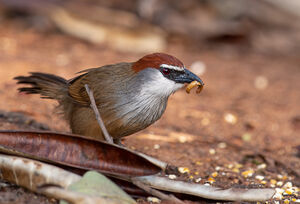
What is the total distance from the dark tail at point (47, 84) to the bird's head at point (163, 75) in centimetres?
106

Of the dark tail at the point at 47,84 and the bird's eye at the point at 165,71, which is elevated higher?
the bird's eye at the point at 165,71

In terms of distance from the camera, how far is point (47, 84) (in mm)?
4844

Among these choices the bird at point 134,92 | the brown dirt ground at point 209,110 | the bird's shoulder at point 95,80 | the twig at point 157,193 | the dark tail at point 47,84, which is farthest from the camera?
the dark tail at point 47,84

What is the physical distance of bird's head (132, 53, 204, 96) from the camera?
4.09 meters

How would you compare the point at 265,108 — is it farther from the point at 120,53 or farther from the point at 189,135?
the point at 120,53

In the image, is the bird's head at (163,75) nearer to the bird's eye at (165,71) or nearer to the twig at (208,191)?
the bird's eye at (165,71)

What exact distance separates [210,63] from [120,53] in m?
1.93

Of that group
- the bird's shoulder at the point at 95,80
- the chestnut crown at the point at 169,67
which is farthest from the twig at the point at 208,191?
the bird's shoulder at the point at 95,80

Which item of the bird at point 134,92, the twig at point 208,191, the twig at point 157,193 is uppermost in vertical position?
the bird at point 134,92

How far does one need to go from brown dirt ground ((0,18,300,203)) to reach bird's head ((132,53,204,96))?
0.82m

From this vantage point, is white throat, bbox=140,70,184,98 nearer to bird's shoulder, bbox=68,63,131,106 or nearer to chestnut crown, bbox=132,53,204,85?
chestnut crown, bbox=132,53,204,85

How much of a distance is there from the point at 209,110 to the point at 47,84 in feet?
9.64

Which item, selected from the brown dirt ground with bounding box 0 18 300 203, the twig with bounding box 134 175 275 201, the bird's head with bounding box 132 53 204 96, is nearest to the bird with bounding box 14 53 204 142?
the bird's head with bounding box 132 53 204 96

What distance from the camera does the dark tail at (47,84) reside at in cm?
480
